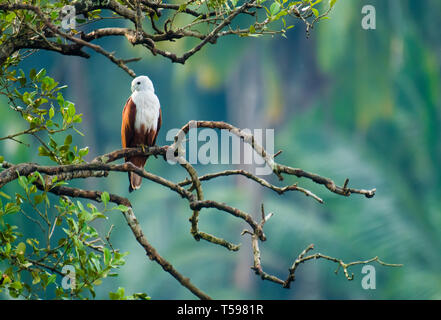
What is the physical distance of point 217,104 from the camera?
2277cm

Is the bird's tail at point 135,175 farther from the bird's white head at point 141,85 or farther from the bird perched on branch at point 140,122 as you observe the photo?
the bird's white head at point 141,85

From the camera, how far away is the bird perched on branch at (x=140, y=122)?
480cm

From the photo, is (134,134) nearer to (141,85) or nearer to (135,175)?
(135,175)

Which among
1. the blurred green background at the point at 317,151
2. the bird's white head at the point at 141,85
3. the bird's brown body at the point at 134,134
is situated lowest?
the bird's brown body at the point at 134,134

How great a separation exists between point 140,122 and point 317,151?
451 inches

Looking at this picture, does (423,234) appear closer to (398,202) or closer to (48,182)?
(398,202)

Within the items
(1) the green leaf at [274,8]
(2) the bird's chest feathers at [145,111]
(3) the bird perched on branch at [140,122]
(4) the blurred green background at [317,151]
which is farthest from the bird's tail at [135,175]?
(4) the blurred green background at [317,151]

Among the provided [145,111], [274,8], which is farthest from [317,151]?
[274,8]

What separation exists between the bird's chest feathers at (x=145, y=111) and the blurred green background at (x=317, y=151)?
7.42 meters

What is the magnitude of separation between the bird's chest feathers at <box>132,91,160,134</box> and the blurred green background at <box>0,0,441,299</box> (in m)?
7.42

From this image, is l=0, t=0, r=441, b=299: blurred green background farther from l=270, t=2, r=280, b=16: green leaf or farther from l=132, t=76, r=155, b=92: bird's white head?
l=270, t=2, r=280, b=16: green leaf

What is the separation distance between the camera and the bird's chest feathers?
4797mm

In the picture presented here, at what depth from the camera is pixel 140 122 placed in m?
4.79

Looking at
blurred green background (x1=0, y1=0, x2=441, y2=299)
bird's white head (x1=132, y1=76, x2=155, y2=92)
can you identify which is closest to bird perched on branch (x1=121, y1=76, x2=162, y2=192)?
bird's white head (x1=132, y1=76, x2=155, y2=92)
